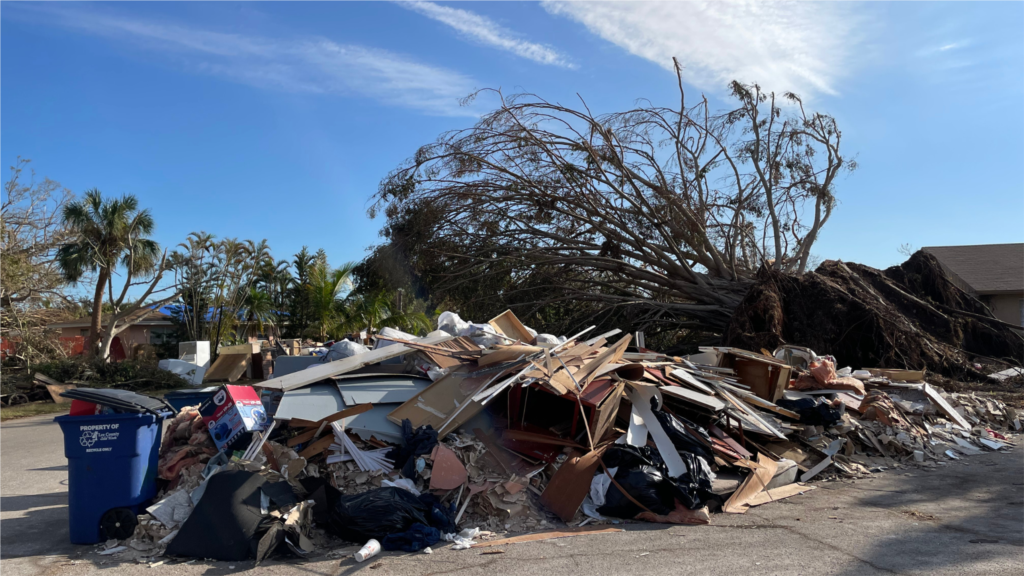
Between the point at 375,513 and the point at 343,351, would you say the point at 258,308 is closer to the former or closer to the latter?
the point at 343,351

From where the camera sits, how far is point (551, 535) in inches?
187

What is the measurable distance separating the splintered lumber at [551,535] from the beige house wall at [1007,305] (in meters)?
23.6

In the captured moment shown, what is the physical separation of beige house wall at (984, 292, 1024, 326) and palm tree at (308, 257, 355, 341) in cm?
2293

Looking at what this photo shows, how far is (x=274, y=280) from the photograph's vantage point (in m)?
30.7

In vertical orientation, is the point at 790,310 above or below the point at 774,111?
below

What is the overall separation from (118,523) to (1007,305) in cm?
2699

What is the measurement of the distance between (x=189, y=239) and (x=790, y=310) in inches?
983

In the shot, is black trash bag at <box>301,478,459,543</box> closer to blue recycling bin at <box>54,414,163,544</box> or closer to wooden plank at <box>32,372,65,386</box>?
blue recycling bin at <box>54,414,163,544</box>

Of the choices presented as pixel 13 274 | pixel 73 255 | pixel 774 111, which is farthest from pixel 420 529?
pixel 73 255

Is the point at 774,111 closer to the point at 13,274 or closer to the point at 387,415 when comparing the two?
the point at 387,415

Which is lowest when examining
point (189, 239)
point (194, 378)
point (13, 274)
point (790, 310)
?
point (194, 378)

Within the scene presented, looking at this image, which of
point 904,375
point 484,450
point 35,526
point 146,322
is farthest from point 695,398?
point 146,322

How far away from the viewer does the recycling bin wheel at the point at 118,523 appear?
4699mm

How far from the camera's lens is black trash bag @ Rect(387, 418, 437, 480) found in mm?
5316
